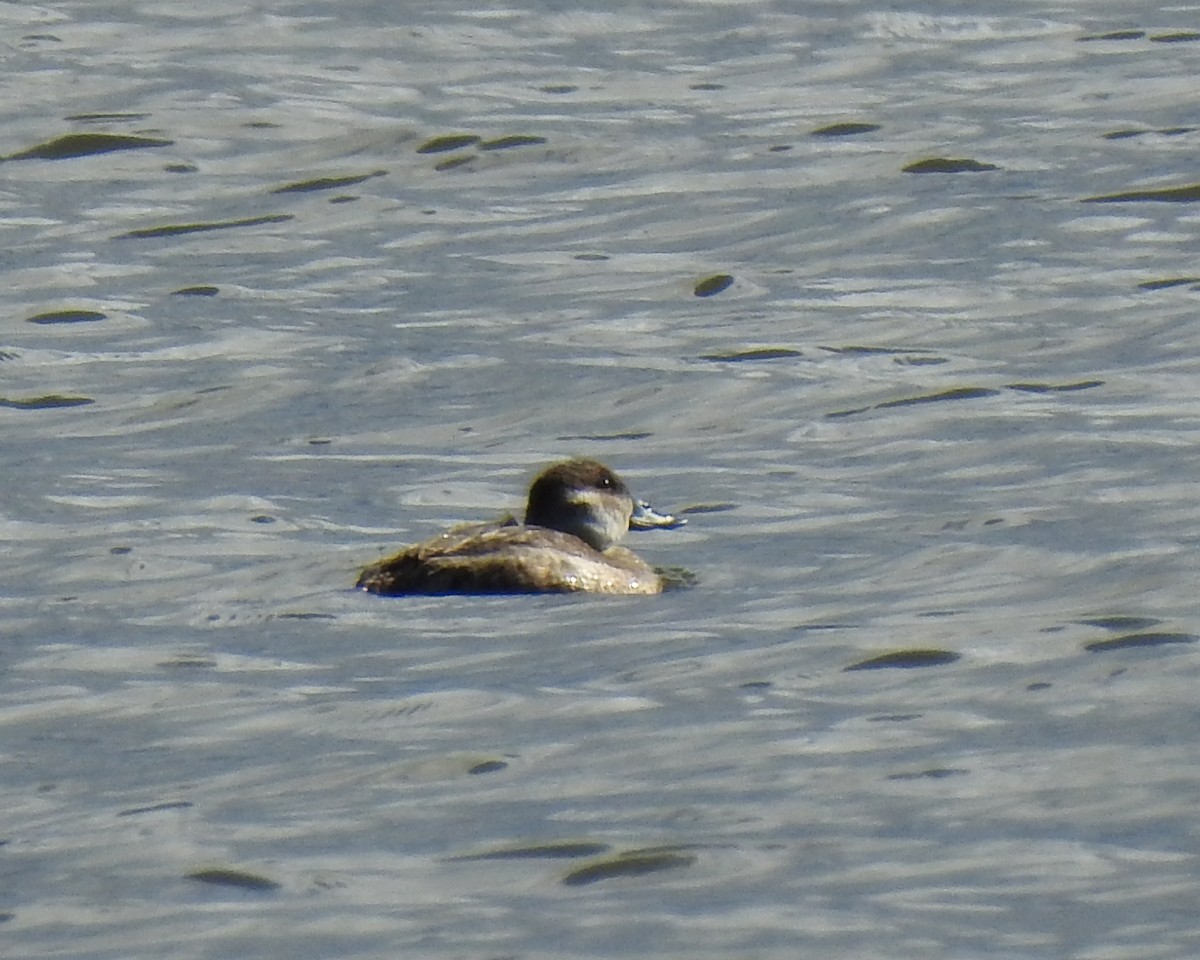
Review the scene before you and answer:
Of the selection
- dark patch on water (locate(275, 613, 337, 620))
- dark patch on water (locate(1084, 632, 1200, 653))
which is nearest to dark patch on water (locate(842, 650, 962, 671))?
dark patch on water (locate(1084, 632, 1200, 653))

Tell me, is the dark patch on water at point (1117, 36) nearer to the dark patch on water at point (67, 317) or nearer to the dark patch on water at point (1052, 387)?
the dark patch on water at point (1052, 387)

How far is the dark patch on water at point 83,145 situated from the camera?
1561 cm

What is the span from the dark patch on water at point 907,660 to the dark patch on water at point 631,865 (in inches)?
61.3

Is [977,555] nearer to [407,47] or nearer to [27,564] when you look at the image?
[27,564]

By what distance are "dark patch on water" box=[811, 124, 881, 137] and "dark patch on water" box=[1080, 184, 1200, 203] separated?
171cm

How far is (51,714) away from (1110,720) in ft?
9.16

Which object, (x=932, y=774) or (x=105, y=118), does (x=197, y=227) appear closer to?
(x=105, y=118)

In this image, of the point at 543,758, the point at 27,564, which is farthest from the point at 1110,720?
the point at 27,564

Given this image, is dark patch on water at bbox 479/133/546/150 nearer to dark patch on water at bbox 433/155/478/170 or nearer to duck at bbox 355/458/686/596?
dark patch on water at bbox 433/155/478/170

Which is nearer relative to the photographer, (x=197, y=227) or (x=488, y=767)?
(x=488, y=767)

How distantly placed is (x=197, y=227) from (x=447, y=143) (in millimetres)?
1591

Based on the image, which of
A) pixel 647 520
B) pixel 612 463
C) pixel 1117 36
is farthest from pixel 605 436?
pixel 1117 36

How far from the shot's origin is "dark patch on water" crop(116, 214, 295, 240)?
Result: 14354mm

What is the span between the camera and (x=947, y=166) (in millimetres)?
14828
